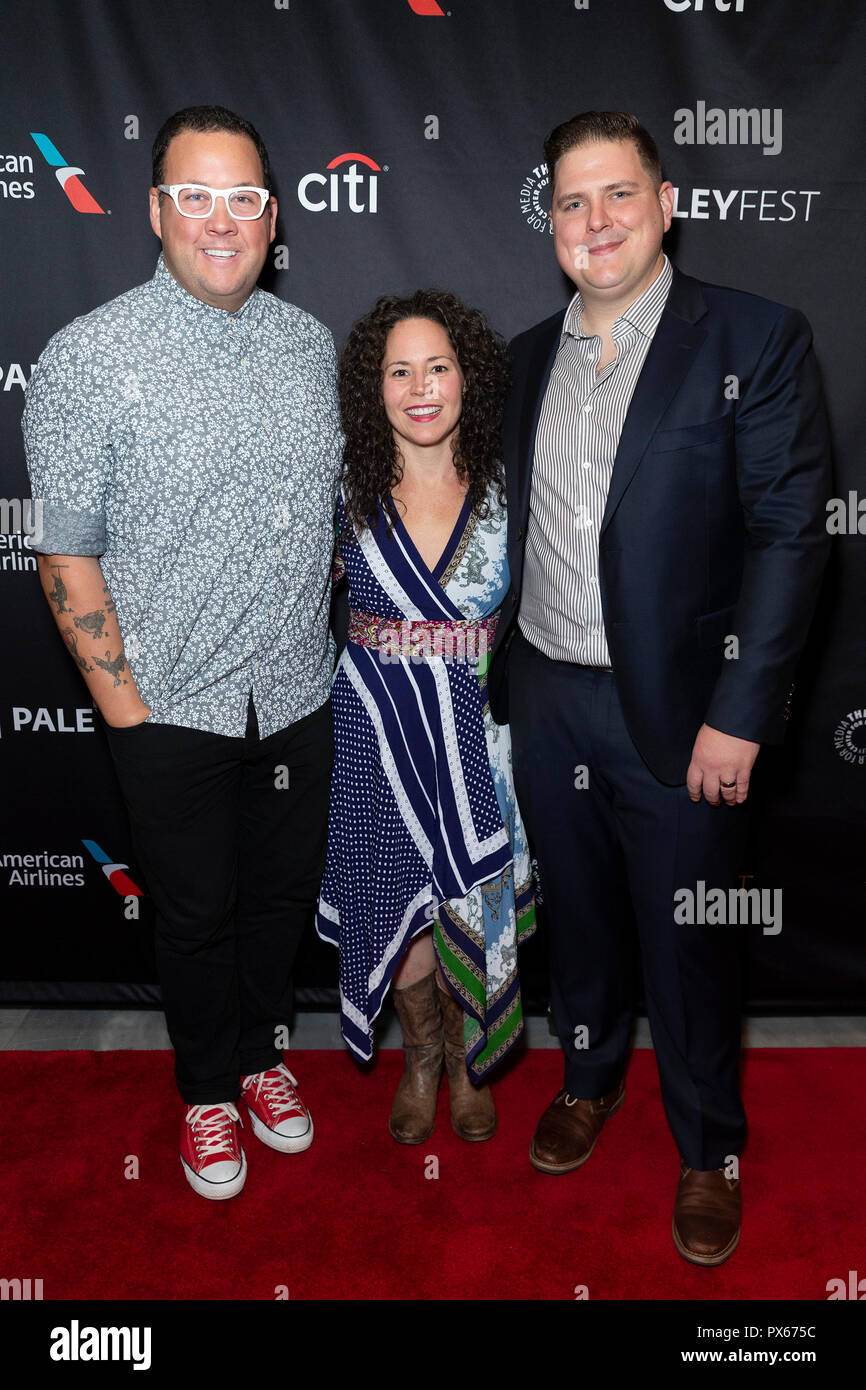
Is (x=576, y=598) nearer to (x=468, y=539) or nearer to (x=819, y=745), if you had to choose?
(x=468, y=539)

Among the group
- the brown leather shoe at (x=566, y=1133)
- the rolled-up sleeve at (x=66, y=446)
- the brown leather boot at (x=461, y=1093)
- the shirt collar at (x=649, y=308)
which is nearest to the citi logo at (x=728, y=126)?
the shirt collar at (x=649, y=308)

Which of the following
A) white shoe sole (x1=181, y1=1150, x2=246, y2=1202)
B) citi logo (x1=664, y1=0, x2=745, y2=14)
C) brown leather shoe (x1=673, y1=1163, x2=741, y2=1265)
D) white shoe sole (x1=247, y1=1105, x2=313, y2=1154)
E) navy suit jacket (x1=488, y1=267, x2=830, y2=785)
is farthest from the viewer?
citi logo (x1=664, y1=0, x2=745, y2=14)

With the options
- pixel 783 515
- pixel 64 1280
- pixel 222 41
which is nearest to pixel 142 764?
pixel 64 1280

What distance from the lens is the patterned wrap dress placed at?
6.78 ft

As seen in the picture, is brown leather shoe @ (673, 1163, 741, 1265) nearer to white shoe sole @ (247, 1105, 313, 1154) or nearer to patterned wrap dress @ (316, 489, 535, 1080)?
patterned wrap dress @ (316, 489, 535, 1080)

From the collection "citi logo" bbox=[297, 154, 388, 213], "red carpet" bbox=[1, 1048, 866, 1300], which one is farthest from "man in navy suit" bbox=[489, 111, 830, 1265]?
"citi logo" bbox=[297, 154, 388, 213]

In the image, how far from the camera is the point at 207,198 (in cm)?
187

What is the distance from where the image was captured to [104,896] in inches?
115

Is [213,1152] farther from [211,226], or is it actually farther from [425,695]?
[211,226]

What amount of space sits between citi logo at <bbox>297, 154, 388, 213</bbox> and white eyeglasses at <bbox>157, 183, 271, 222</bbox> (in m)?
0.69

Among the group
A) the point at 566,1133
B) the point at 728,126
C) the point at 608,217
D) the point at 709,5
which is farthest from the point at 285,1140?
the point at 709,5

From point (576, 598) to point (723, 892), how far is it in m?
0.58

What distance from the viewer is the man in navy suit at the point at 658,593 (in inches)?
70.6

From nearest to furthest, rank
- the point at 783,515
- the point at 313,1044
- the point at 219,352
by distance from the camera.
A: 1. the point at 783,515
2. the point at 219,352
3. the point at 313,1044
